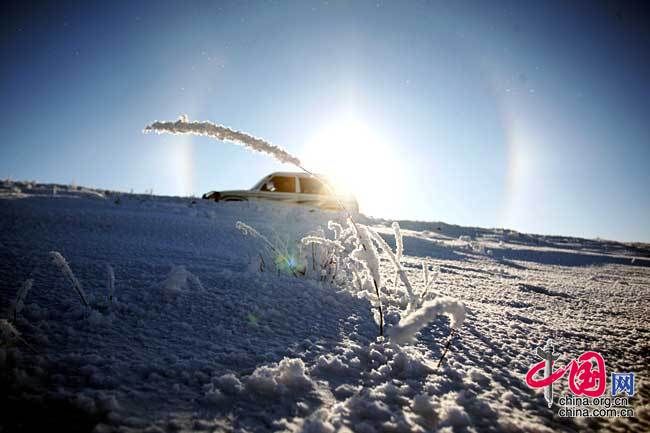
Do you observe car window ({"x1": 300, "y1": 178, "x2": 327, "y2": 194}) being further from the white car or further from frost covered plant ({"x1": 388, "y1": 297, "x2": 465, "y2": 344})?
frost covered plant ({"x1": 388, "y1": 297, "x2": 465, "y2": 344})

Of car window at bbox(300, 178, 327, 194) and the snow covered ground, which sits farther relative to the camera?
car window at bbox(300, 178, 327, 194)

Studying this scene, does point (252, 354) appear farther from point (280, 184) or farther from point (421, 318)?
point (280, 184)

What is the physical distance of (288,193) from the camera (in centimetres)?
816

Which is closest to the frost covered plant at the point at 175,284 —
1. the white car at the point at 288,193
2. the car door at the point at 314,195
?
the car door at the point at 314,195

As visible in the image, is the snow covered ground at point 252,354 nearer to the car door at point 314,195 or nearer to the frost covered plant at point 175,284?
the frost covered plant at point 175,284

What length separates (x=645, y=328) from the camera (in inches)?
61.7

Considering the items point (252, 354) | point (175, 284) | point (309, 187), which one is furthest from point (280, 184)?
point (252, 354)

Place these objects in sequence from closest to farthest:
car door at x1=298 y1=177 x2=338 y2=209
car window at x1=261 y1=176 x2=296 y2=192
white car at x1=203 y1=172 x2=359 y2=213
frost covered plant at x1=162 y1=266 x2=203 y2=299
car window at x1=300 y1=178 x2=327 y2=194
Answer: frost covered plant at x1=162 y1=266 x2=203 y2=299, car door at x1=298 y1=177 x2=338 y2=209, white car at x1=203 y1=172 x2=359 y2=213, car window at x1=261 y1=176 x2=296 y2=192, car window at x1=300 y1=178 x2=327 y2=194

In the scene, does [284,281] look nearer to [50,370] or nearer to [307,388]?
[307,388]

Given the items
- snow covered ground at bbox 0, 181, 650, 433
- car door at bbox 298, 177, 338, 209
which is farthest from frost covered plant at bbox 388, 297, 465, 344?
car door at bbox 298, 177, 338, 209

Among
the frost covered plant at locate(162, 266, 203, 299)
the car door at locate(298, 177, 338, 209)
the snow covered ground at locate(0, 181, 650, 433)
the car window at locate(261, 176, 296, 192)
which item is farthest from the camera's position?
the car window at locate(261, 176, 296, 192)

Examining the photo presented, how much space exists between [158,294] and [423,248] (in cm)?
403

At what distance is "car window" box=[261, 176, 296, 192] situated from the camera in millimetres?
8359

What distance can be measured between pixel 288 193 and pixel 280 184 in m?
0.43
